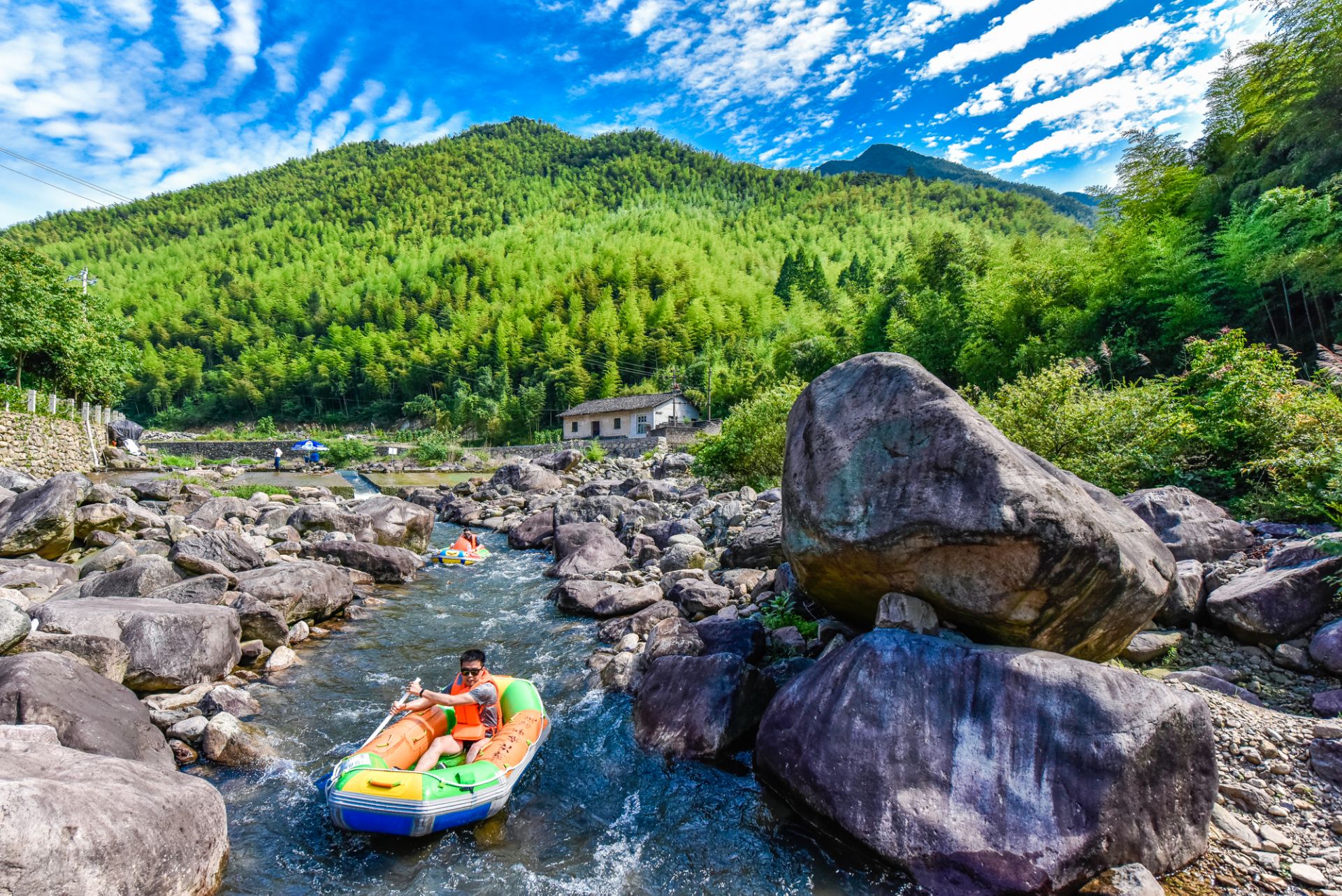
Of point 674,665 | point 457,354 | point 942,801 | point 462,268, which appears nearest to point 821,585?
point 674,665

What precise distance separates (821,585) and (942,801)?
2223 mm

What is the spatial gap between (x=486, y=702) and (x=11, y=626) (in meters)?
4.76

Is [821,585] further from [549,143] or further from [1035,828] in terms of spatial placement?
[549,143]

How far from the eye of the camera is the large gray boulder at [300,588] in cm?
891

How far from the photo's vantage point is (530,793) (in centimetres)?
545

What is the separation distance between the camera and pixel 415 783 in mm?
4578

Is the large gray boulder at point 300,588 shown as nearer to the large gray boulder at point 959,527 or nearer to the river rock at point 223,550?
the river rock at point 223,550

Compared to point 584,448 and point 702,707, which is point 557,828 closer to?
point 702,707

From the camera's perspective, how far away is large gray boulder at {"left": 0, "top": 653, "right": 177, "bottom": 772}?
15.5ft

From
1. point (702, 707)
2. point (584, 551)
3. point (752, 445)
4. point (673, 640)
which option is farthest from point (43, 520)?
point (752, 445)

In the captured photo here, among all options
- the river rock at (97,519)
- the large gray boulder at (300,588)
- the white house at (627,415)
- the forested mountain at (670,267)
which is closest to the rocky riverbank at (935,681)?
the large gray boulder at (300,588)

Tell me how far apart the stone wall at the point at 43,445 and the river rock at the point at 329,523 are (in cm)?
696

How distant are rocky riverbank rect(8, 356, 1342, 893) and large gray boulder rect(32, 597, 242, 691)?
3 centimetres

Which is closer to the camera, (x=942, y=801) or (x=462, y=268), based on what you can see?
(x=942, y=801)
